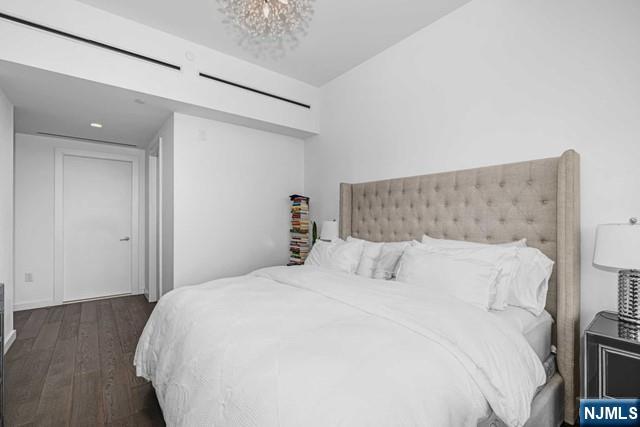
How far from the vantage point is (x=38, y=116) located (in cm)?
330

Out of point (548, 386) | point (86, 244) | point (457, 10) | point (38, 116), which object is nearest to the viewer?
point (548, 386)

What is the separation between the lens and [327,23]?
2.65m

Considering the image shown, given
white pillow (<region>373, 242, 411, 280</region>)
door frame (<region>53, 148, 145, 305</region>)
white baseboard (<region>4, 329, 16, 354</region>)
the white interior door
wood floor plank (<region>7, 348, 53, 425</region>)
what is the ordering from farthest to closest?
the white interior door, door frame (<region>53, 148, 145, 305</region>), white baseboard (<region>4, 329, 16, 354</region>), white pillow (<region>373, 242, 411, 280</region>), wood floor plank (<region>7, 348, 53, 425</region>)

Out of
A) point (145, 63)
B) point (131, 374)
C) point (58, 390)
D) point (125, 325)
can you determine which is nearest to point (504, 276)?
point (131, 374)

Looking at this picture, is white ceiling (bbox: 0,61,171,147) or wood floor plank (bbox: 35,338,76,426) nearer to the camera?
wood floor plank (bbox: 35,338,76,426)

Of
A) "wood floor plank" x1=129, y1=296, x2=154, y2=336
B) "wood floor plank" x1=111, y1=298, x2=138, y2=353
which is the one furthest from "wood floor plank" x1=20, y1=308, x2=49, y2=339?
"wood floor plank" x1=129, y1=296, x2=154, y2=336

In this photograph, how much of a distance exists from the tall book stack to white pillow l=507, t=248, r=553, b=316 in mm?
2431

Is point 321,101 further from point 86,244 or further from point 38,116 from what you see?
point 86,244

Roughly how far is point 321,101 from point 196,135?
1584 millimetres

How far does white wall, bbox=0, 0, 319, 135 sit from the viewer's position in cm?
220

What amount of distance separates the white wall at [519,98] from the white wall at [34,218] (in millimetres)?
4244

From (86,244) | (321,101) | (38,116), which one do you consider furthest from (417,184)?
(86,244)

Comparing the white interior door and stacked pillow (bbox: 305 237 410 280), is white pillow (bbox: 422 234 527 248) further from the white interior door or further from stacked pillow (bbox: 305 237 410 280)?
the white interior door

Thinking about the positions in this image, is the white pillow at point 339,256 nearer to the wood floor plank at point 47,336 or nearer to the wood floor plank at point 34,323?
the wood floor plank at point 47,336
